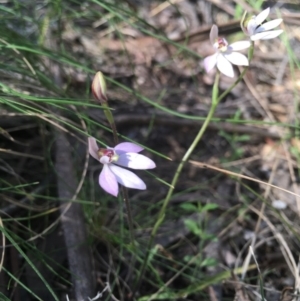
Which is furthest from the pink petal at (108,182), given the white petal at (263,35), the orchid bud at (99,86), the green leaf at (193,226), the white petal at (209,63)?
the green leaf at (193,226)

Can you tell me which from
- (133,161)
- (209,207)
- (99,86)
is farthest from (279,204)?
(99,86)

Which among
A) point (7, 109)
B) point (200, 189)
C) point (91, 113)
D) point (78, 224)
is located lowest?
point (200, 189)

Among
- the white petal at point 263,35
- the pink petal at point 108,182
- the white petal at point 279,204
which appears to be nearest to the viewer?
the pink petal at point 108,182

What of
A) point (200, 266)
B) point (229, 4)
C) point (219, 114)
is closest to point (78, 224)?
point (200, 266)

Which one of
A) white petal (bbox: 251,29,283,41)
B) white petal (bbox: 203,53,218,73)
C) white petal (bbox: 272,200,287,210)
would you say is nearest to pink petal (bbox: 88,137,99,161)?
white petal (bbox: 203,53,218,73)

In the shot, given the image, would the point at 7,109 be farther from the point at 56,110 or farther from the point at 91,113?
the point at 91,113

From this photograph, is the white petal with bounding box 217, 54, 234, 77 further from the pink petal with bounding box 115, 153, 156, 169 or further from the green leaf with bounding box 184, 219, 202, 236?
the green leaf with bounding box 184, 219, 202, 236

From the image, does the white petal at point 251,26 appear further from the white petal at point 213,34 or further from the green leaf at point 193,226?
the green leaf at point 193,226
